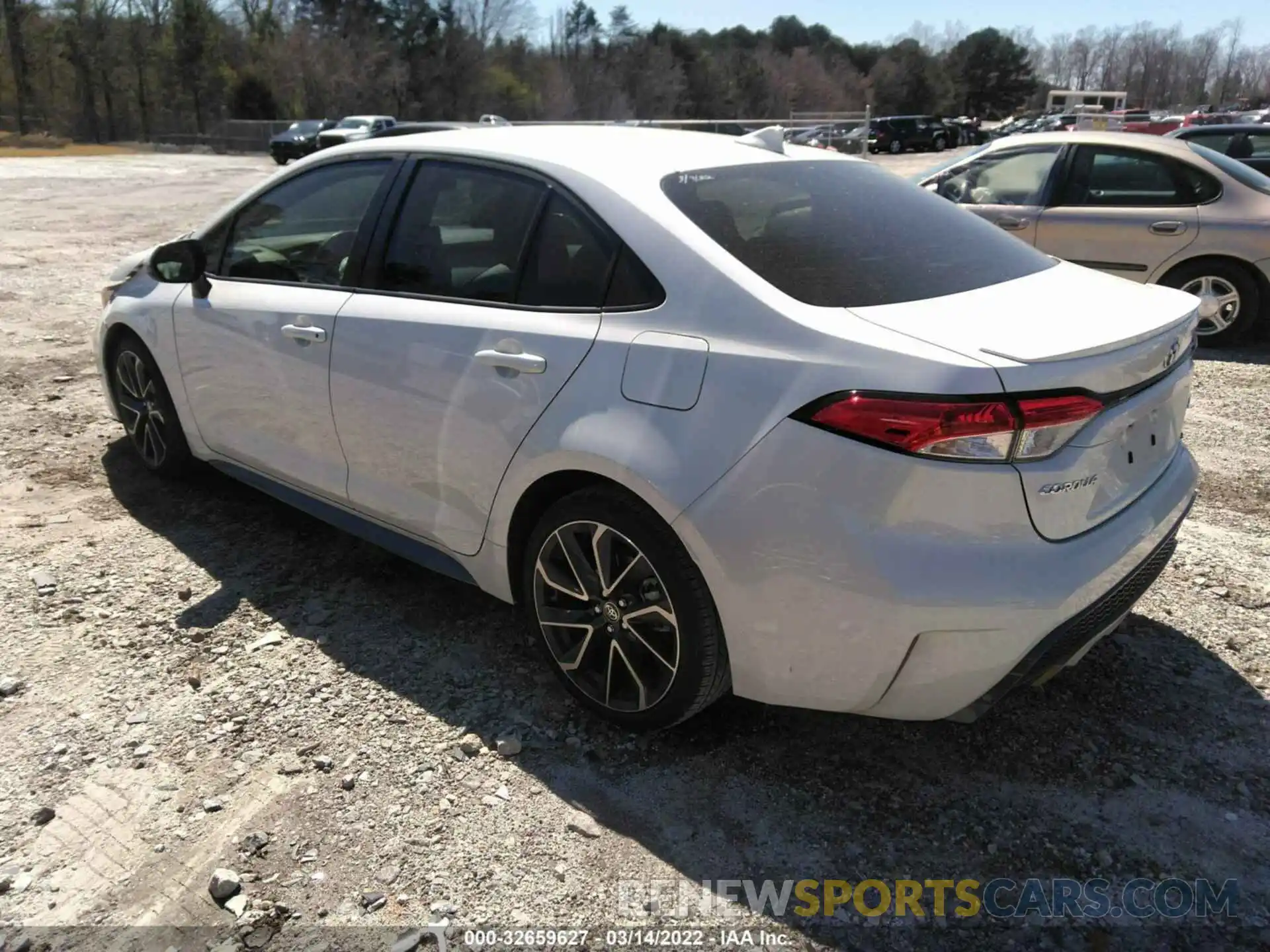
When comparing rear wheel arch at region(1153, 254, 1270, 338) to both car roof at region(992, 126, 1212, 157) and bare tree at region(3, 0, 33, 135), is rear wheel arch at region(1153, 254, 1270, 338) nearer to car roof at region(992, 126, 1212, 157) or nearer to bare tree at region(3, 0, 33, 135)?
car roof at region(992, 126, 1212, 157)

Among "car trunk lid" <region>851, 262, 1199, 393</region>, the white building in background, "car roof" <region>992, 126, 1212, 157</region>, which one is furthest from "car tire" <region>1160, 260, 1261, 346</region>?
the white building in background

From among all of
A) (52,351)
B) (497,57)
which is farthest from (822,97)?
(52,351)

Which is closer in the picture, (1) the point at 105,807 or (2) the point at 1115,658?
(1) the point at 105,807

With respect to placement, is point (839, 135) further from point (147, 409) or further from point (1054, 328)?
point (1054, 328)

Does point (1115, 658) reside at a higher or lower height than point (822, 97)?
lower

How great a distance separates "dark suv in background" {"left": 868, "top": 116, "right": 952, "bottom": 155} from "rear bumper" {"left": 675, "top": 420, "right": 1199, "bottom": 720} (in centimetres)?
5239

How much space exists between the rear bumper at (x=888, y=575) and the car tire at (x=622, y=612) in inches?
4.2

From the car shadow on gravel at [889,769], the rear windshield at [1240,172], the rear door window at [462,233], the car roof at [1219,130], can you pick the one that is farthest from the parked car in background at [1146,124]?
the rear door window at [462,233]

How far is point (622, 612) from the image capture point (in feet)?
9.02

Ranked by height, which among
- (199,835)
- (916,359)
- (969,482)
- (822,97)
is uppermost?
(822,97)

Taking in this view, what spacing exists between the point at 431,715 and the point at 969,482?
5.92 feet

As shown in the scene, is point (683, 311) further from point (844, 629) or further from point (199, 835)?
point (199, 835)

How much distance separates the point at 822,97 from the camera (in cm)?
9988

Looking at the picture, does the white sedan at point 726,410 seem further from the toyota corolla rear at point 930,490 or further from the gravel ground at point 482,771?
the gravel ground at point 482,771
